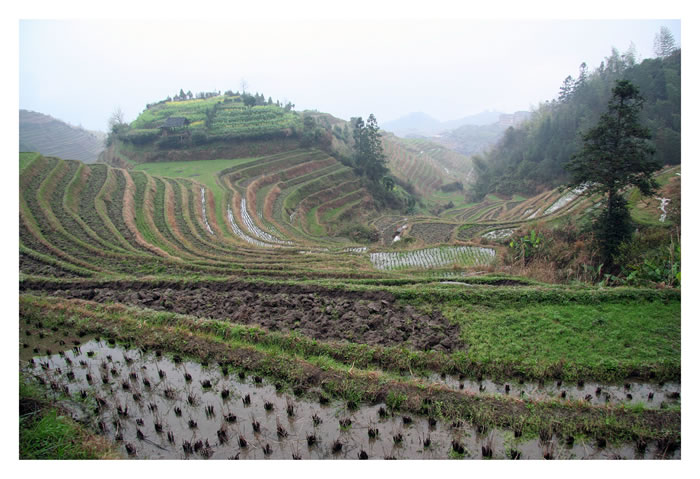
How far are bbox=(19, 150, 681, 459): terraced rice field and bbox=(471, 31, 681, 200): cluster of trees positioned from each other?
27648 millimetres

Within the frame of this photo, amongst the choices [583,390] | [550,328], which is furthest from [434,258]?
[583,390]

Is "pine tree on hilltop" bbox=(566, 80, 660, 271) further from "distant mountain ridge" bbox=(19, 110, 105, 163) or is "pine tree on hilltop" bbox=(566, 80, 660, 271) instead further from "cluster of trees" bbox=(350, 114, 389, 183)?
"distant mountain ridge" bbox=(19, 110, 105, 163)

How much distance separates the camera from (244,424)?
4.17m

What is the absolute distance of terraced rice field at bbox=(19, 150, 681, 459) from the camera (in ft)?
12.8

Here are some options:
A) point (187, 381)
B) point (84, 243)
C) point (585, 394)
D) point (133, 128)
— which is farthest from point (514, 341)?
point (133, 128)

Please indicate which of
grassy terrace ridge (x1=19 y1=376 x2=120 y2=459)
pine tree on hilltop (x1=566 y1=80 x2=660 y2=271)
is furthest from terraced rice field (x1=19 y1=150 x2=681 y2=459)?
pine tree on hilltop (x1=566 y1=80 x2=660 y2=271)

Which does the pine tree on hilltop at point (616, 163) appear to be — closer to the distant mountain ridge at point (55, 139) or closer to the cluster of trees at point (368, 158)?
the cluster of trees at point (368, 158)

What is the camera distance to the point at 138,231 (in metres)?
14.9

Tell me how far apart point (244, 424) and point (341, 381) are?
1275 millimetres

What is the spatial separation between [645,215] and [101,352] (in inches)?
673

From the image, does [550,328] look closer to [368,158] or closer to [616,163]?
[616,163]

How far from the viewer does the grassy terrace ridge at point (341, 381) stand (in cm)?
392

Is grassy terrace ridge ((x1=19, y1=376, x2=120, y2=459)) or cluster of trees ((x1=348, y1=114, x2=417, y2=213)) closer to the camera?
grassy terrace ridge ((x1=19, y1=376, x2=120, y2=459))

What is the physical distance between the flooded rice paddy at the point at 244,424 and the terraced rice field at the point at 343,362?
2 centimetres
